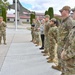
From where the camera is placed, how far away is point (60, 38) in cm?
486

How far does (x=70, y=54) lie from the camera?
132 inches

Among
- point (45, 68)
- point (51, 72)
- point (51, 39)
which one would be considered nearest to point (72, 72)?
point (51, 72)

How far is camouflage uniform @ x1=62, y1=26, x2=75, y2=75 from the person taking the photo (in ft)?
10.7

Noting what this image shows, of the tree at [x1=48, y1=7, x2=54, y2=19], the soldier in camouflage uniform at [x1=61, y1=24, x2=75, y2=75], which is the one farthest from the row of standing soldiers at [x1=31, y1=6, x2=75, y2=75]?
the tree at [x1=48, y1=7, x2=54, y2=19]

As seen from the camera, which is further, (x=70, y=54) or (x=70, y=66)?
(x=70, y=66)

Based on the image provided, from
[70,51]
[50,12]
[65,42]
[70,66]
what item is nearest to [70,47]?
[70,51]

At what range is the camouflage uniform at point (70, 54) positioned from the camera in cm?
327

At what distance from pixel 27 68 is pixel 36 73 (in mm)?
633

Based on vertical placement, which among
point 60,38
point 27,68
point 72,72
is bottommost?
point 27,68

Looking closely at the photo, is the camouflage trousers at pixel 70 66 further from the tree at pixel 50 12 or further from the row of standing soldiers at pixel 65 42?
the tree at pixel 50 12

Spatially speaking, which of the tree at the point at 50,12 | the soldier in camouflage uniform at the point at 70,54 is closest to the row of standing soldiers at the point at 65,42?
the soldier in camouflage uniform at the point at 70,54

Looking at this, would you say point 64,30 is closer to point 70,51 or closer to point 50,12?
point 70,51

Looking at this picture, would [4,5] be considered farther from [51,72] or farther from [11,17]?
[51,72]

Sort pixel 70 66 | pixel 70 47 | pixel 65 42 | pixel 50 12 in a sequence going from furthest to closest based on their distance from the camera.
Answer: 1. pixel 50 12
2. pixel 65 42
3. pixel 70 66
4. pixel 70 47
